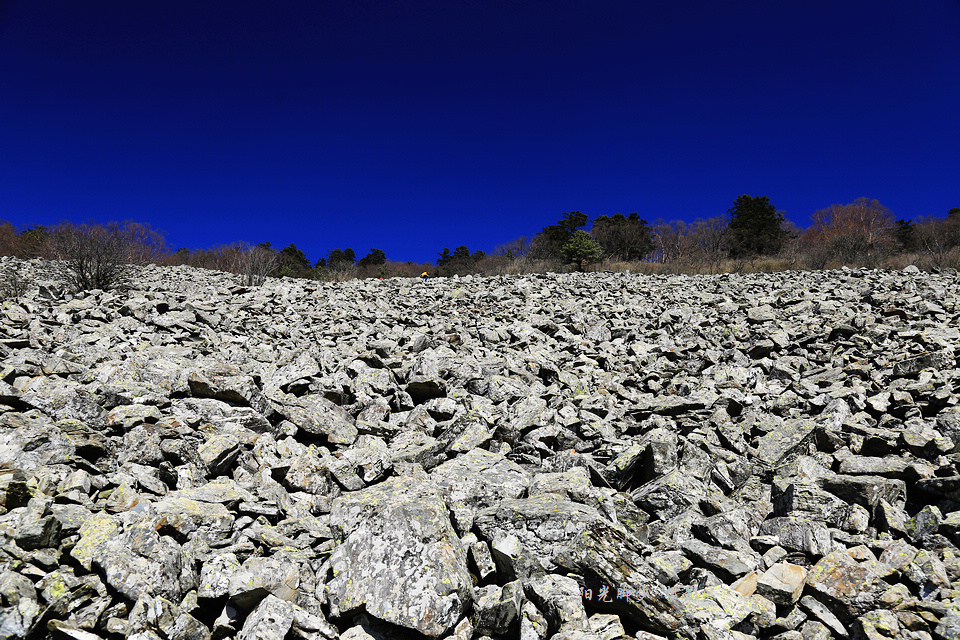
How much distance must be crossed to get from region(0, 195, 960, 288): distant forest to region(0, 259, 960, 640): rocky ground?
12313 mm

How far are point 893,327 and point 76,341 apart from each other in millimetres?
11692

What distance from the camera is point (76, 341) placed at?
587cm

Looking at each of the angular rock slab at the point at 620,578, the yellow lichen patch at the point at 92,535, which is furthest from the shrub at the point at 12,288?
the angular rock slab at the point at 620,578

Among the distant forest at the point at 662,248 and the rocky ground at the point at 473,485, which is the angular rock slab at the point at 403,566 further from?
the distant forest at the point at 662,248

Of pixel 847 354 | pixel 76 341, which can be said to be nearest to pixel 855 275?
pixel 847 354

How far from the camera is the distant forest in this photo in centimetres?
2278

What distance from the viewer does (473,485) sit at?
3355 mm

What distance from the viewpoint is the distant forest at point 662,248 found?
2278 cm

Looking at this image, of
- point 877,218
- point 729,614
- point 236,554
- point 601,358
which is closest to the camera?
point 729,614

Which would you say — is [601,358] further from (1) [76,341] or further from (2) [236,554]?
(1) [76,341]

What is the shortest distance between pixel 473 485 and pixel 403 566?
1078 mm

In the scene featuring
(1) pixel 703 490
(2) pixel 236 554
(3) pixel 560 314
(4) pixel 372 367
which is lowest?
(1) pixel 703 490

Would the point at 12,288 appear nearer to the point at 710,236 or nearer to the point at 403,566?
the point at 403,566

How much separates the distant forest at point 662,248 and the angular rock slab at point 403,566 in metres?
14.8
